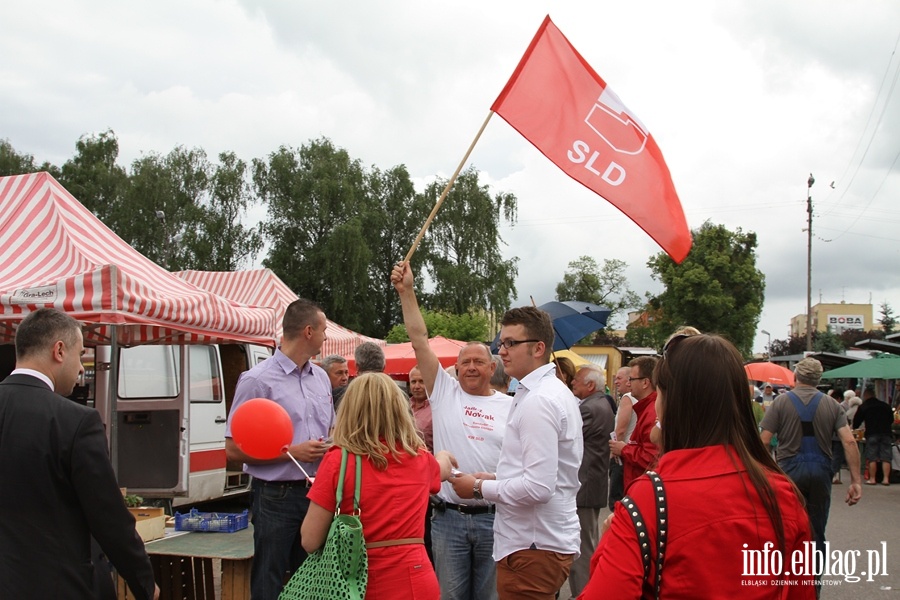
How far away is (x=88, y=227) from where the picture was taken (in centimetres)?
746

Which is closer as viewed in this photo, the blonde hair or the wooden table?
the blonde hair

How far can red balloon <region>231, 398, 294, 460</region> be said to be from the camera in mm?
3959

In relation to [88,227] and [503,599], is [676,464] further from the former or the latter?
[88,227]

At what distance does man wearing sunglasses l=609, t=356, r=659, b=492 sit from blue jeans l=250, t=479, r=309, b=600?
296 cm

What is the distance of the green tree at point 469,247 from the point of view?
40938 millimetres

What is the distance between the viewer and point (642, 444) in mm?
6547

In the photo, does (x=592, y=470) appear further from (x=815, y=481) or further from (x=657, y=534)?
(x=657, y=534)

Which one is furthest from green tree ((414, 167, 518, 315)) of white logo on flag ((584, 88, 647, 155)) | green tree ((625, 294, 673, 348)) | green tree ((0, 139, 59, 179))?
white logo on flag ((584, 88, 647, 155))

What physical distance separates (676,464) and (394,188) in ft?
135

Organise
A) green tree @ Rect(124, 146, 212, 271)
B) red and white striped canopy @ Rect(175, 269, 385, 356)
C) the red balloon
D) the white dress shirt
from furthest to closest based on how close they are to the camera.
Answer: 1. green tree @ Rect(124, 146, 212, 271)
2. red and white striped canopy @ Rect(175, 269, 385, 356)
3. the red balloon
4. the white dress shirt

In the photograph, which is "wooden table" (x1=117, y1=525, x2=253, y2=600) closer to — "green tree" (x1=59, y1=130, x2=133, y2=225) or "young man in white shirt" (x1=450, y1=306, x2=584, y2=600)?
"young man in white shirt" (x1=450, y1=306, x2=584, y2=600)

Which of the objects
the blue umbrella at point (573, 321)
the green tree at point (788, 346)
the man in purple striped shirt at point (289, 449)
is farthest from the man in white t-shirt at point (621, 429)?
the green tree at point (788, 346)

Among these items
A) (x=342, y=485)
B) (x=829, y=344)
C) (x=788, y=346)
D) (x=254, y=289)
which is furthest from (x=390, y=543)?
(x=788, y=346)

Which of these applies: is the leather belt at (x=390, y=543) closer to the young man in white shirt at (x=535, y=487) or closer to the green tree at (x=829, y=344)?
the young man in white shirt at (x=535, y=487)
